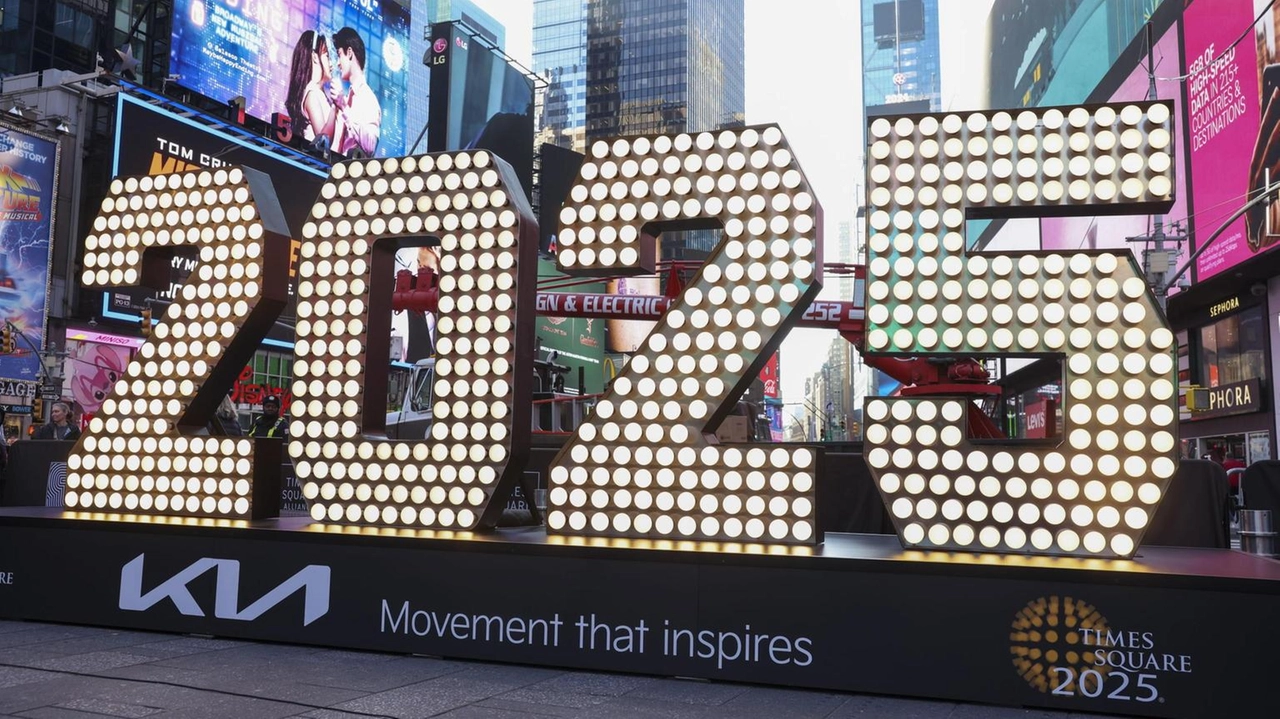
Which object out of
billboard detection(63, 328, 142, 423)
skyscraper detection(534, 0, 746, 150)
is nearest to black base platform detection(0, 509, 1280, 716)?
billboard detection(63, 328, 142, 423)

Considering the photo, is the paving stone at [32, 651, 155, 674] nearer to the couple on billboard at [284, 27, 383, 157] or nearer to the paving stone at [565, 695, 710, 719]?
the paving stone at [565, 695, 710, 719]

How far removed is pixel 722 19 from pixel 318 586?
178296mm

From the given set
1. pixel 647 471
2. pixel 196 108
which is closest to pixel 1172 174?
pixel 647 471

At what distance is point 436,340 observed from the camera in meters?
7.01

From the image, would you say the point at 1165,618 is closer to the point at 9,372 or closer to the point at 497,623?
the point at 497,623

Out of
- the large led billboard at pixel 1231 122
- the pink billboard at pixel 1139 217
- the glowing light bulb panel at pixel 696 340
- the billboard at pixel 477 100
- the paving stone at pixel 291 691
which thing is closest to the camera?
the paving stone at pixel 291 691

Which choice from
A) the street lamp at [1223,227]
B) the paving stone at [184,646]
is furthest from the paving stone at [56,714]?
the street lamp at [1223,227]

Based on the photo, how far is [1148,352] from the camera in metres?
5.44

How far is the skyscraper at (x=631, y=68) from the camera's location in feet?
497

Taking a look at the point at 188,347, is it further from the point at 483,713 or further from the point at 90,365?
the point at 90,365

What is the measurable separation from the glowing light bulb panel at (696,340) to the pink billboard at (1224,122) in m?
20.2

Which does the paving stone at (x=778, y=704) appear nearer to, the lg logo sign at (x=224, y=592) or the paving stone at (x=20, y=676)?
the lg logo sign at (x=224, y=592)

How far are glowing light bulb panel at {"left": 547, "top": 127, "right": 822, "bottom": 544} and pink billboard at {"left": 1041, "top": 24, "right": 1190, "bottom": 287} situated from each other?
19.9 metres

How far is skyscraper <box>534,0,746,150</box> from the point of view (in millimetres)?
151500
